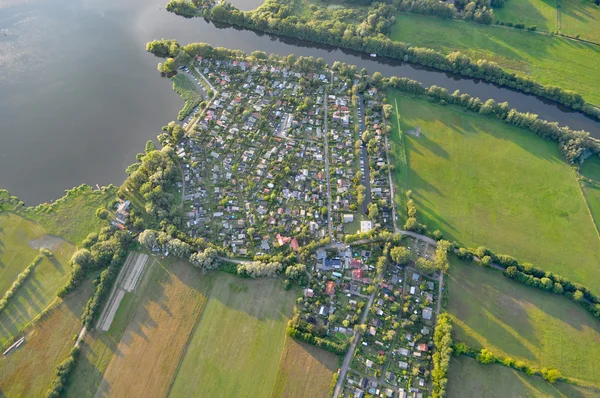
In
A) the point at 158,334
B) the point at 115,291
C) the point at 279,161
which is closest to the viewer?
the point at 158,334

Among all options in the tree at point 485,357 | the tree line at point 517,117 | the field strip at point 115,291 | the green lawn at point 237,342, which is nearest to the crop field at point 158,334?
the green lawn at point 237,342

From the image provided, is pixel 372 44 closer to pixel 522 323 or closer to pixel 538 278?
pixel 538 278

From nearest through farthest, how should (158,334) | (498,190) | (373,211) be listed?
(158,334) < (373,211) < (498,190)

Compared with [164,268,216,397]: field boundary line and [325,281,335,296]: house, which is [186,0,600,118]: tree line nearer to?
[325,281,335,296]: house

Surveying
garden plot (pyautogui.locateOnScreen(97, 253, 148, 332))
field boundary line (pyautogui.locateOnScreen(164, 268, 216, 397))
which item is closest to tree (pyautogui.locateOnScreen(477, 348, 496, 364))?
field boundary line (pyautogui.locateOnScreen(164, 268, 216, 397))

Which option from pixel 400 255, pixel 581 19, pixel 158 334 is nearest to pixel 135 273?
pixel 158 334

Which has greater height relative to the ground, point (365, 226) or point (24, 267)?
point (365, 226)

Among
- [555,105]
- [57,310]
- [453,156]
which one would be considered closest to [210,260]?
[57,310]
